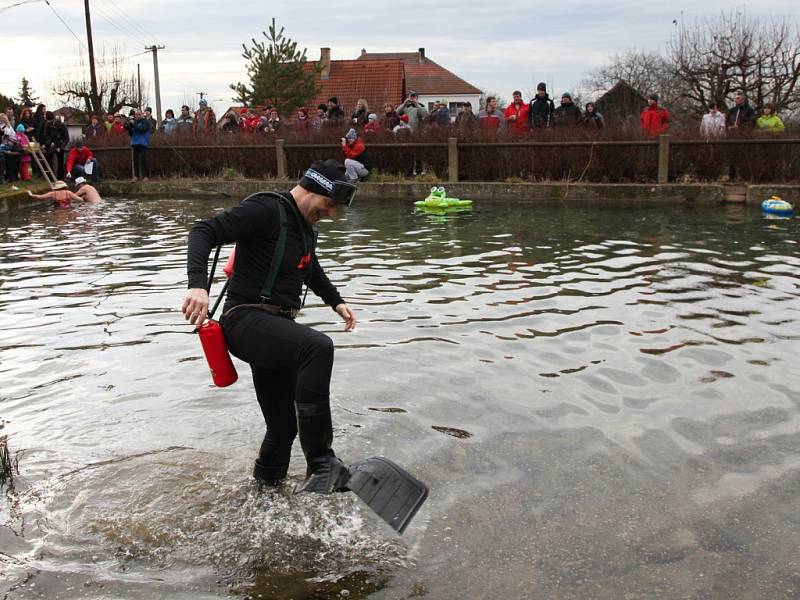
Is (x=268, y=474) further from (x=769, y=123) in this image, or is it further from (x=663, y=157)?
(x=769, y=123)

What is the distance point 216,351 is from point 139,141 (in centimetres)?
2141

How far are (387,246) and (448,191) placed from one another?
283 inches

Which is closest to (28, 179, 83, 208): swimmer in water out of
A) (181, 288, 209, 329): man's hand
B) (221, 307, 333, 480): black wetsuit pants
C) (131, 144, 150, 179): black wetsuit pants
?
(131, 144, 150, 179): black wetsuit pants

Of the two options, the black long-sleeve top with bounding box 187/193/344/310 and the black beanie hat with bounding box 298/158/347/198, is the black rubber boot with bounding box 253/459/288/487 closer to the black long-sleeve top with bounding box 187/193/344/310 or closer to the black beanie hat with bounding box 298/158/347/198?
the black long-sleeve top with bounding box 187/193/344/310

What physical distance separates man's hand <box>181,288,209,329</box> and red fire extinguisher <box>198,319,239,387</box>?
240mm

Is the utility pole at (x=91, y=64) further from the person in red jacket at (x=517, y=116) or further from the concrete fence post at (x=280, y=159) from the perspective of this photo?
the person in red jacket at (x=517, y=116)

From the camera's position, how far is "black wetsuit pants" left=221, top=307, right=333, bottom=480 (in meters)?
4.46

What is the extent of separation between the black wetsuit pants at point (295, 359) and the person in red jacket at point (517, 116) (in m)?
17.7

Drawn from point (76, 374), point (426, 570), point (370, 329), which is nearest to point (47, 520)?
point (426, 570)

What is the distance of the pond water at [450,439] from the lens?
166 inches

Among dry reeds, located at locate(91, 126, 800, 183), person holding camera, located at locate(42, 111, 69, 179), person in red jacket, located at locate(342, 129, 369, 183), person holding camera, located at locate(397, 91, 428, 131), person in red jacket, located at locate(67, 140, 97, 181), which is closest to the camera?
dry reeds, located at locate(91, 126, 800, 183)

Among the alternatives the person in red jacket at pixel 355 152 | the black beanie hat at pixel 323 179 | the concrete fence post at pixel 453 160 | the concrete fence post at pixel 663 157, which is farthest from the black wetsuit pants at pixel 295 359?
the person in red jacket at pixel 355 152

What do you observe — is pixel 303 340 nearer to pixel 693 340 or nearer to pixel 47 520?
pixel 47 520

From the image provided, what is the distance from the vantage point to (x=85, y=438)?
19.5ft
